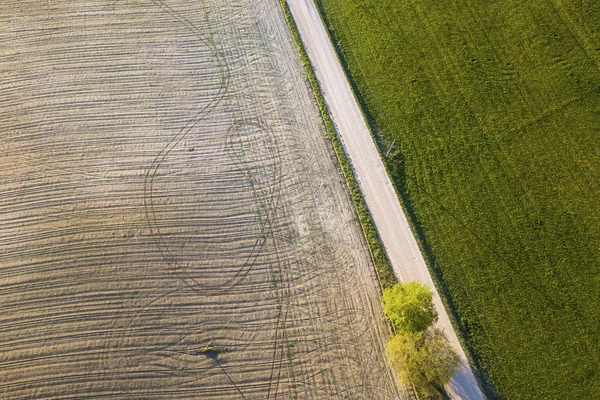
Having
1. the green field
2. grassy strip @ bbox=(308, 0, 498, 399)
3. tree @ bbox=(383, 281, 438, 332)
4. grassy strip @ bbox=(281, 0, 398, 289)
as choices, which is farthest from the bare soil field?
the green field

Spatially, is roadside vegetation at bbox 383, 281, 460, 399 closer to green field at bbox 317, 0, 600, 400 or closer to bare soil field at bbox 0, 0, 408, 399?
bare soil field at bbox 0, 0, 408, 399

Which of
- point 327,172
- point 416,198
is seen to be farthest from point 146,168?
point 416,198

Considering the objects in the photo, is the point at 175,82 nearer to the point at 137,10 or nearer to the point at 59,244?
the point at 137,10

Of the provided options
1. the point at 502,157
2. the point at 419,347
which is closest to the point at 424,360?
the point at 419,347

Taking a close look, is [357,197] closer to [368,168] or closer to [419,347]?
[368,168]

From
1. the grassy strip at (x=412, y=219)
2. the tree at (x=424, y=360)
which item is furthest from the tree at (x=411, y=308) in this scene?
the grassy strip at (x=412, y=219)

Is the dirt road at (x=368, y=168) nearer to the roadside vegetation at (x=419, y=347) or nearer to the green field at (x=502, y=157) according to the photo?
the green field at (x=502, y=157)
